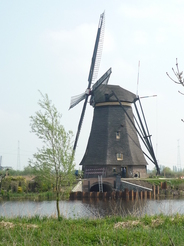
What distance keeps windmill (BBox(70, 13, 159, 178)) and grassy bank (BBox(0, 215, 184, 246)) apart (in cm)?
1919

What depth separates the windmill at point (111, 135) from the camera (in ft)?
95.0

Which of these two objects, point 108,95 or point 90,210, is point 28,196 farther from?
point 108,95

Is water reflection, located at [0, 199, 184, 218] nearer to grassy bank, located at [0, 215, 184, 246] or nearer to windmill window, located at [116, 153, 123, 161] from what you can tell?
grassy bank, located at [0, 215, 184, 246]

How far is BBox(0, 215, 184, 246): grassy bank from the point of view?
20.7ft

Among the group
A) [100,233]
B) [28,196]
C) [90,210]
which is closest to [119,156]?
[28,196]

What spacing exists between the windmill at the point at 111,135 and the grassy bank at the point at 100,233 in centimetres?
1919

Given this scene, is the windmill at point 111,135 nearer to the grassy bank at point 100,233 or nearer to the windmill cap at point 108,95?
the windmill cap at point 108,95

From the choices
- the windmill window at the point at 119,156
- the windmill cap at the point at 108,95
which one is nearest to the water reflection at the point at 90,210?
the windmill window at the point at 119,156

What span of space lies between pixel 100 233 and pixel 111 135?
2411cm

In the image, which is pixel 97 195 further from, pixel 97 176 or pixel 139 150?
pixel 139 150

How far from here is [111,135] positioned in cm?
2945

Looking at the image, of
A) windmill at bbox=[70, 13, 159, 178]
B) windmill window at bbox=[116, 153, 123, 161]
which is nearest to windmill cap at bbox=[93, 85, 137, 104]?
windmill at bbox=[70, 13, 159, 178]

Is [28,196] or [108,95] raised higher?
[108,95]

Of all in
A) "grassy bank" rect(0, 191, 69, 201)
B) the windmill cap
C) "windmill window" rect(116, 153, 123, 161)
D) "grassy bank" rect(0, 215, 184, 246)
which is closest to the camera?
"grassy bank" rect(0, 215, 184, 246)
